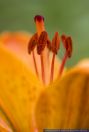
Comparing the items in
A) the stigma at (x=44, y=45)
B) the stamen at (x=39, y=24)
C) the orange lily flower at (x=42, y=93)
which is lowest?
the orange lily flower at (x=42, y=93)

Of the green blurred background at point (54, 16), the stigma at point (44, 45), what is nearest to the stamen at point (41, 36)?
the stigma at point (44, 45)

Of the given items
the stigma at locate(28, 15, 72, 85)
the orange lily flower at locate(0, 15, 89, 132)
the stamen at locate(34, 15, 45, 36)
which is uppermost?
the stamen at locate(34, 15, 45, 36)

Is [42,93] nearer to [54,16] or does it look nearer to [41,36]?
[41,36]

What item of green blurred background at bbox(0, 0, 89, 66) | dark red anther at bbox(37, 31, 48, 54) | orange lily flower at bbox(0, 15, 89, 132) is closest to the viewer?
orange lily flower at bbox(0, 15, 89, 132)

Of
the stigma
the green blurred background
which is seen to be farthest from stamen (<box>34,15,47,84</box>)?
Result: the green blurred background

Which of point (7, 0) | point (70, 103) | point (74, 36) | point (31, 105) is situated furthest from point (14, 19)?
point (70, 103)

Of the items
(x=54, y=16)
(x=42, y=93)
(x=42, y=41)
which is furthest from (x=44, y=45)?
(x=54, y=16)

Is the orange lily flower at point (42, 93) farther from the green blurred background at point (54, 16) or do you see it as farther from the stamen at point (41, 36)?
the green blurred background at point (54, 16)

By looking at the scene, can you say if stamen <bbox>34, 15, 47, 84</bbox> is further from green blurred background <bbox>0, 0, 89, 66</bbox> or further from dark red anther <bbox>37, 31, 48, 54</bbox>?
green blurred background <bbox>0, 0, 89, 66</bbox>
